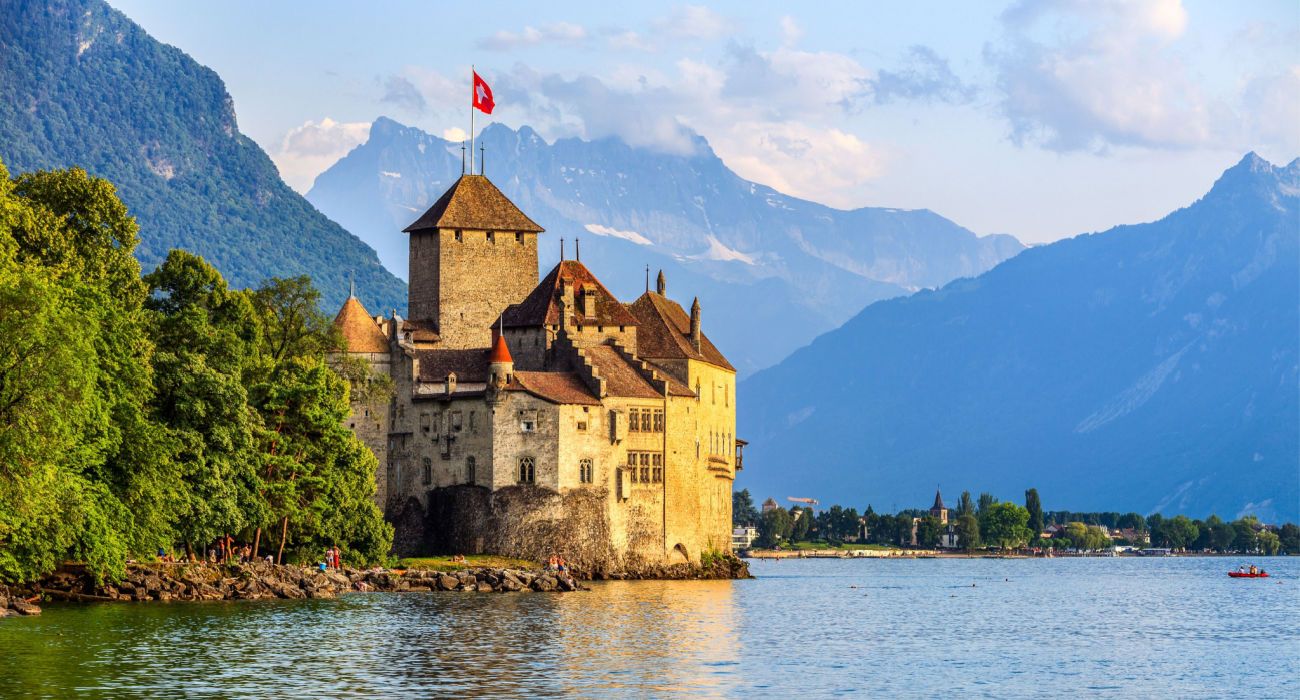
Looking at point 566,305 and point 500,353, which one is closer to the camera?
point 500,353

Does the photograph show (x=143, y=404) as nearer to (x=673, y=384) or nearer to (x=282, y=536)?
(x=282, y=536)

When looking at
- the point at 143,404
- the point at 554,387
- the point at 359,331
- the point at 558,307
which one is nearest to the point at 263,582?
the point at 143,404

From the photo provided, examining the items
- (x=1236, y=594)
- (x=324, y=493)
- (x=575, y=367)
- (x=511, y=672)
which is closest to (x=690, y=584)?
(x=575, y=367)

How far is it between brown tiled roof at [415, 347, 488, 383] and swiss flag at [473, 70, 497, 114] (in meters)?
18.7

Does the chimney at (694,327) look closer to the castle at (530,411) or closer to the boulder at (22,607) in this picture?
the castle at (530,411)

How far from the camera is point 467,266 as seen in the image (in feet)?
415

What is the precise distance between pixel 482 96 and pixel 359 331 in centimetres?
1968

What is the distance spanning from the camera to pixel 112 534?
73.3 meters

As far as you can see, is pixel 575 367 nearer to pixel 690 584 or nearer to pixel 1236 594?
pixel 690 584

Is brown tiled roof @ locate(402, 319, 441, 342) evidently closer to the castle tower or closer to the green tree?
the castle tower

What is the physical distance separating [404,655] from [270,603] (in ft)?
74.7

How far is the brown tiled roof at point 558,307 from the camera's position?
11888cm

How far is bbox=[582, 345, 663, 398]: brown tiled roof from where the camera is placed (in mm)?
113688

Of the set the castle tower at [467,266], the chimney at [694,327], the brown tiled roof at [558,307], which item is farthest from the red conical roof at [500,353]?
the chimney at [694,327]
